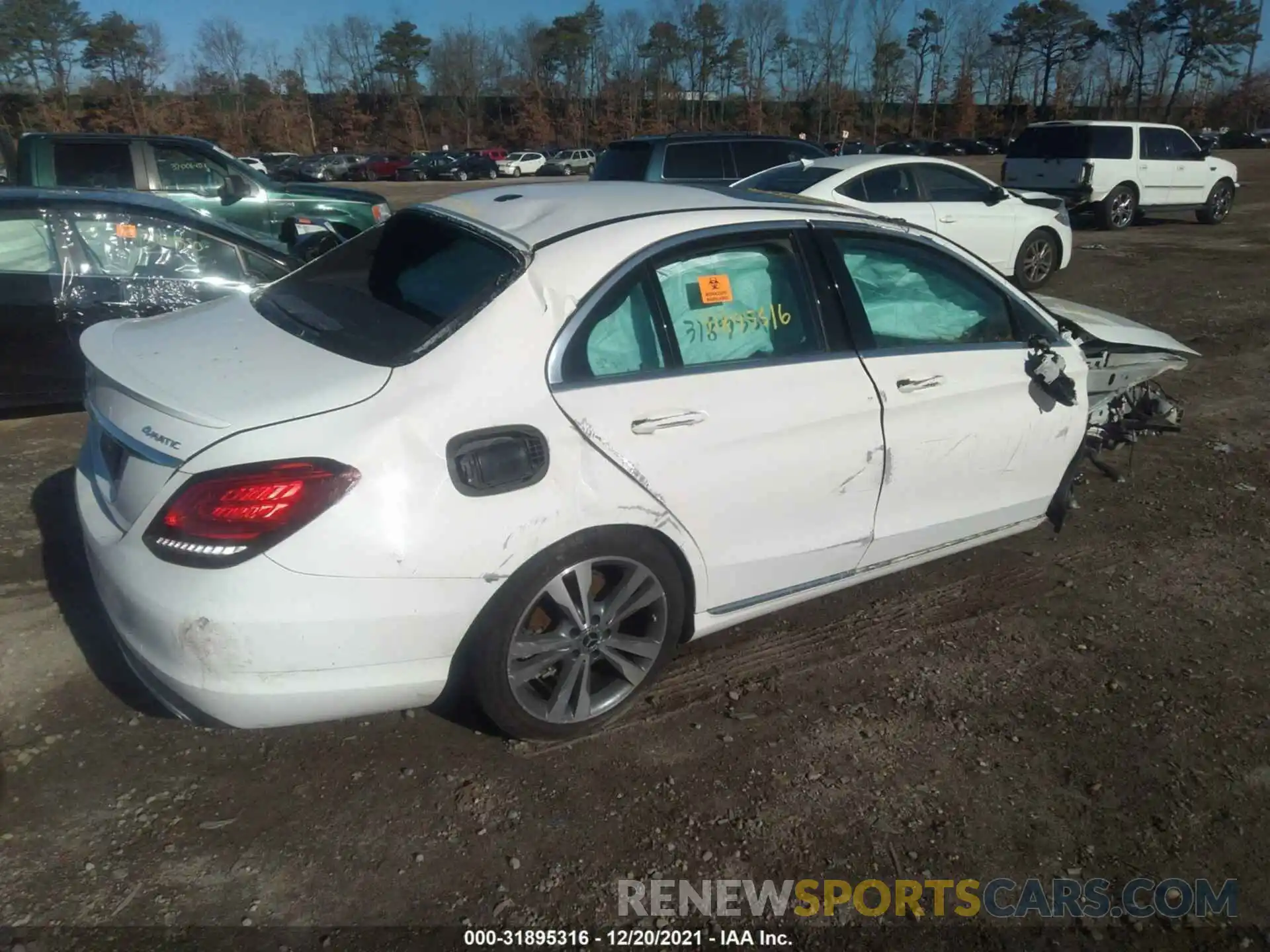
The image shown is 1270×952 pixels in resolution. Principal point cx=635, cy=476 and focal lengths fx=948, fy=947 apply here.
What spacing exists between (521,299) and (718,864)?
169 centimetres

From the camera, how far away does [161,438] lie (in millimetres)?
2547

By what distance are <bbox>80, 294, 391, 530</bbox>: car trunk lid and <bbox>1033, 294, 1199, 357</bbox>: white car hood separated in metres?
3.36

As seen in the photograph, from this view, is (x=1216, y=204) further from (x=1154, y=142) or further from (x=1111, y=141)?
(x=1111, y=141)

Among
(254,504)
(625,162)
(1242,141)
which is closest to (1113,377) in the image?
(254,504)

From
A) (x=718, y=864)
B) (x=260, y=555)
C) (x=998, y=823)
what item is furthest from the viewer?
(x=998, y=823)

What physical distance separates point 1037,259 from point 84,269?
31.7 feet

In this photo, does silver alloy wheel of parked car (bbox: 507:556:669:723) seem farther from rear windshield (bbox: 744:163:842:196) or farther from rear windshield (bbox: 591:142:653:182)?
rear windshield (bbox: 591:142:653:182)

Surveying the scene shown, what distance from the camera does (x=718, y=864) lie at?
102 inches

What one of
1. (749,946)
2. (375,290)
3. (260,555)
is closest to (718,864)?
(749,946)

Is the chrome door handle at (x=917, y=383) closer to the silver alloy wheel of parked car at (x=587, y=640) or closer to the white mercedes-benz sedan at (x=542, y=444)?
the white mercedes-benz sedan at (x=542, y=444)

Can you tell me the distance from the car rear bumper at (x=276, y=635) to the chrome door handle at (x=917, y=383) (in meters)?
1.69

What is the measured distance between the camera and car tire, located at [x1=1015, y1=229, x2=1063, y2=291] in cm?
1080

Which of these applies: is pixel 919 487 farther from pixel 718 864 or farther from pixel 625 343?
pixel 718 864

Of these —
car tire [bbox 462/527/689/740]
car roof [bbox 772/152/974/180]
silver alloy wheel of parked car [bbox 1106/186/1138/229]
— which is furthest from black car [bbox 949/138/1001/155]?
car tire [bbox 462/527/689/740]
